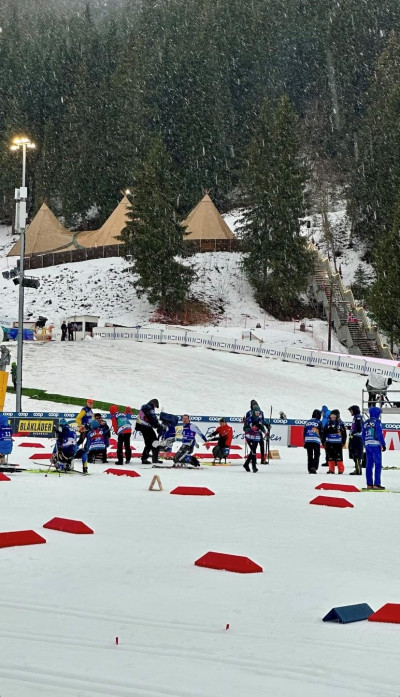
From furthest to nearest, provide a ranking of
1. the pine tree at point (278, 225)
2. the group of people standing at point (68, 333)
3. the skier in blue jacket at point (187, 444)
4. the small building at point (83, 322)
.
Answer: the pine tree at point (278, 225)
the small building at point (83, 322)
the group of people standing at point (68, 333)
the skier in blue jacket at point (187, 444)

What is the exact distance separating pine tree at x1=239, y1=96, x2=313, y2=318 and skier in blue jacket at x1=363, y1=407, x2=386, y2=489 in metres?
46.5

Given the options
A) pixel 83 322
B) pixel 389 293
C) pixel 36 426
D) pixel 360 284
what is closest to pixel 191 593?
pixel 36 426

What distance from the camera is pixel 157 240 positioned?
62.5m

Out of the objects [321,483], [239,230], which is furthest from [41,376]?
[239,230]

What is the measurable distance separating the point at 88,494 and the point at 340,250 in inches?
2648

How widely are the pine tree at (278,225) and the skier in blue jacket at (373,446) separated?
46.5 m

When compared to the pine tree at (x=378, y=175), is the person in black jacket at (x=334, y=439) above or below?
below

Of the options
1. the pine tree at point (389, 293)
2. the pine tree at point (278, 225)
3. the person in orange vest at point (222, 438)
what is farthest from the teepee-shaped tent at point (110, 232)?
the person in orange vest at point (222, 438)

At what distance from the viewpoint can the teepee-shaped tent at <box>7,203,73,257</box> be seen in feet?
249

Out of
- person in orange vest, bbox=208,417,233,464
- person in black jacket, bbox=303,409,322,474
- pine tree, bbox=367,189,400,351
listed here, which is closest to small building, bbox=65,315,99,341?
pine tree, bbox=367,189,400,351

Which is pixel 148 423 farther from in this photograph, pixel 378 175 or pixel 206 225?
pixel 378 175

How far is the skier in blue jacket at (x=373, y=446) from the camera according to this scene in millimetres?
16547

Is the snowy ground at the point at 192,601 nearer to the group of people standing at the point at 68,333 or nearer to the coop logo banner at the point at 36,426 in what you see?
the coop logo banner at the point at 36,426

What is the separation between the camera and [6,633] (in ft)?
20.0
